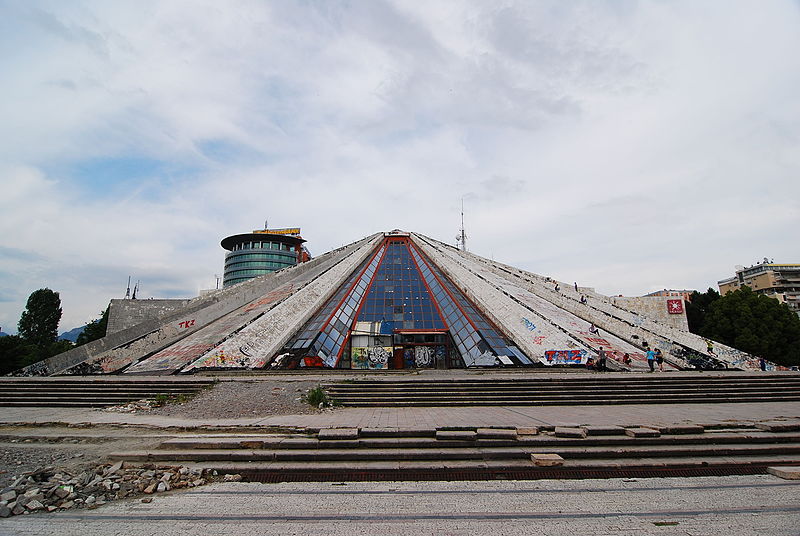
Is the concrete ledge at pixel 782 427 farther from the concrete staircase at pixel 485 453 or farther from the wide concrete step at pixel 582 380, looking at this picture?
the wide concrete step at pixel 582 380

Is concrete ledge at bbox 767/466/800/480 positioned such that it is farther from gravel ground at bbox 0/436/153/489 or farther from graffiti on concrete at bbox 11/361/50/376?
graffiti on concrete at bbox 11/361/50/376

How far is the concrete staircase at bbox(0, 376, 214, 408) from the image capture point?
11.9 meters

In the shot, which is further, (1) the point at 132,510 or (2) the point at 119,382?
(2) the point at 119,382

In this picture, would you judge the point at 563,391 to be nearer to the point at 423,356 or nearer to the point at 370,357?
the point at 423,356

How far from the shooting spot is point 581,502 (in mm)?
4809

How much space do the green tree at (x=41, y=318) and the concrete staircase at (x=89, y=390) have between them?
→ 136 ft

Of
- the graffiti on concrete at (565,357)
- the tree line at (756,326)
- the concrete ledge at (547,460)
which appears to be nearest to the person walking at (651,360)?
the graffiti on concrete at (565,357)

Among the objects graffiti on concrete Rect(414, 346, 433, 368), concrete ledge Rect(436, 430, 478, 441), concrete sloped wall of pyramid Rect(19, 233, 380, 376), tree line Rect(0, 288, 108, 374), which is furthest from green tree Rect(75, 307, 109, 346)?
concrete ledge Rect(436, 430, 478, 441)

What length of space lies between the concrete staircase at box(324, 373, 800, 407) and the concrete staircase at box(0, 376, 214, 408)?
505 centimetres

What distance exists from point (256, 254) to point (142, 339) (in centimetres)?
6292

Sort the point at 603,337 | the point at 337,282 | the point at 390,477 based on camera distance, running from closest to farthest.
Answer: the point at 390,477 → the point at 603,337 → the point at 337,282

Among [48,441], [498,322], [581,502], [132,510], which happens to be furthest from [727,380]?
[48,441]

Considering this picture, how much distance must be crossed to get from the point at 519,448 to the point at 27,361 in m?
41.7

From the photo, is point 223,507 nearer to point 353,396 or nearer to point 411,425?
point 411,425
